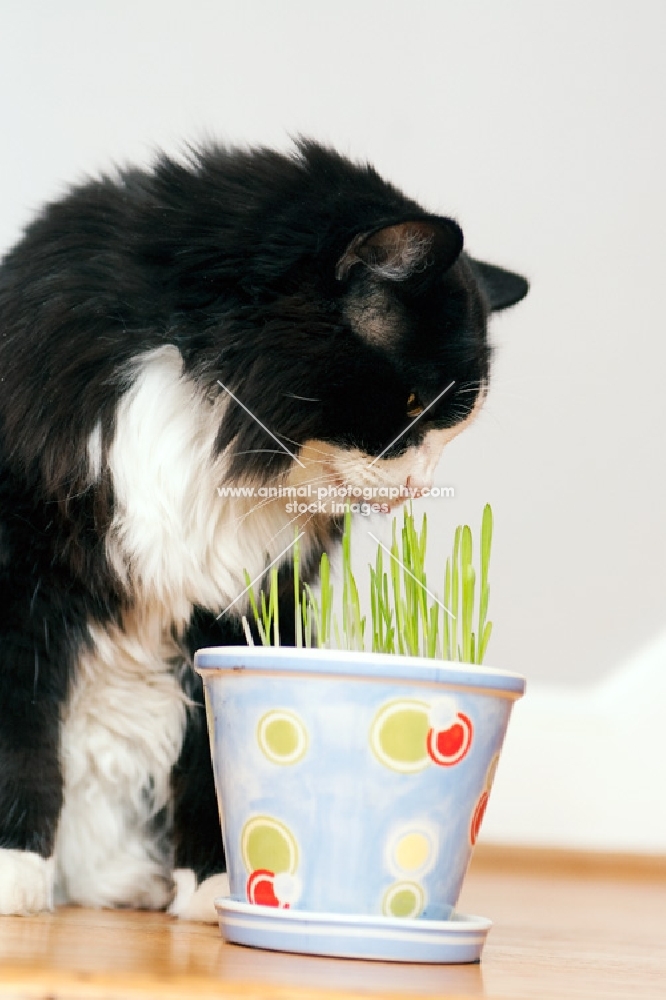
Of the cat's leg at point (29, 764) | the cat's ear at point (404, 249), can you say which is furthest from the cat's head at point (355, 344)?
the cat's leg at point (29, 764)

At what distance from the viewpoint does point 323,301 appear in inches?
40.2

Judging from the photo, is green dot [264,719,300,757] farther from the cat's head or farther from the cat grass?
the cat's head

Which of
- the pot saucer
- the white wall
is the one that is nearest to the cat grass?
the pot saucer

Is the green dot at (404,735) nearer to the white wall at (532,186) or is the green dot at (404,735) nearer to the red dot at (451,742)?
the red dot at (451,742)

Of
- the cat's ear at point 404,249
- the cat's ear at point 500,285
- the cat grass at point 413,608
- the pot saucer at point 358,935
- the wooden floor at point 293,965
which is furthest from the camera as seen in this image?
the cat's ear at point 500,285

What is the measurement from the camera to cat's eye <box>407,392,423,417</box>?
3.48 ft

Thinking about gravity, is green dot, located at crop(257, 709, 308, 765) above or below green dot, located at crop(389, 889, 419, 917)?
above

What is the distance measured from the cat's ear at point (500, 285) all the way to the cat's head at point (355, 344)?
15 cm

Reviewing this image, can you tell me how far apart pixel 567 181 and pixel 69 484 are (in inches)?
43.8

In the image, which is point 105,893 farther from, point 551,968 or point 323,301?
point 323,301

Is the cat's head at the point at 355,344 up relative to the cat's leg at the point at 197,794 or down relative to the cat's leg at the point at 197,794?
up

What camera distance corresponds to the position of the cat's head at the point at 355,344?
1.00 m

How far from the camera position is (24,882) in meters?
0.94

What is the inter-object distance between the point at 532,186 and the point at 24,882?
1.30 meters
